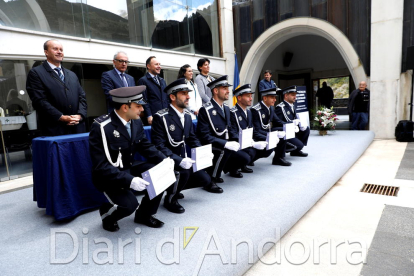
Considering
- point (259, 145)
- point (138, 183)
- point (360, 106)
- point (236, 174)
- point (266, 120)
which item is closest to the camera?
point (138, 183)

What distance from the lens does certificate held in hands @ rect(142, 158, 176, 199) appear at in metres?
1.88

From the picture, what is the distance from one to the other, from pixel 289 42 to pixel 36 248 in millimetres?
13976

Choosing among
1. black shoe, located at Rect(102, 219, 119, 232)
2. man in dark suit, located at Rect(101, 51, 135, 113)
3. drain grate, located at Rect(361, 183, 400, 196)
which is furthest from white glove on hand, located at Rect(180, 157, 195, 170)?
drain grate, located at Rect(361, 183, 400, 196)

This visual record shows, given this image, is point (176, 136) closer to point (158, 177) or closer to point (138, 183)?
point (158, 177)

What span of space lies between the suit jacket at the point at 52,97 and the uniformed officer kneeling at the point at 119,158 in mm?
949

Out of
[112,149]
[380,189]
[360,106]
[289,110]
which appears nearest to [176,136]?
[112,149]

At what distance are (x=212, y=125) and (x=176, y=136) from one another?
62 cm

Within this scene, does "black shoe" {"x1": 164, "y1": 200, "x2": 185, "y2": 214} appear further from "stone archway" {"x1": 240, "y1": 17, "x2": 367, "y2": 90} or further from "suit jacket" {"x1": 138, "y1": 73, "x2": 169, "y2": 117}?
"stone archway" {"x1": 240, "y1": 17, "x2": 367, "y2": 90}

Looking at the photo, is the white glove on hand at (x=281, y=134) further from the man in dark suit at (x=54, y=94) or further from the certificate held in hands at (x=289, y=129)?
the man in dark suit at (x=54, y=94)

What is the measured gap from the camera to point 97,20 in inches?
224

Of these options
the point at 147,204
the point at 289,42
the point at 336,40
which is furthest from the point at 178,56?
the point at 289,42

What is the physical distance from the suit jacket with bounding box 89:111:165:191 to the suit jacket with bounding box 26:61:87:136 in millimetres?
949

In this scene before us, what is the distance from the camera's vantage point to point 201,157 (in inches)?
102

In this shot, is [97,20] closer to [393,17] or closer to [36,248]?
[36,248]
